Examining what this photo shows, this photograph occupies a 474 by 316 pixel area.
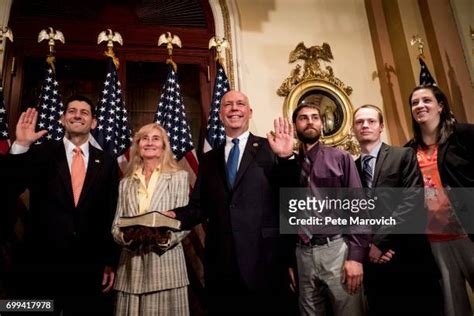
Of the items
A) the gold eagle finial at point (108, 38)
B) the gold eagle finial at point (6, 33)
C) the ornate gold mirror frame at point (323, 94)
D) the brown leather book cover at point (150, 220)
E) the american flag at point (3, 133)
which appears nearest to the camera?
the brown leather book cover at point (150, 220)

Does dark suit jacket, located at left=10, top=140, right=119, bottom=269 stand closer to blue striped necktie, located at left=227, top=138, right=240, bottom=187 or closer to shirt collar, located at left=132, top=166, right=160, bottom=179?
shirt collar, located at left=132, top=166, right=160, bottom=179

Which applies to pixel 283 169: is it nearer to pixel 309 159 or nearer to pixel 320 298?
pixel 309 159

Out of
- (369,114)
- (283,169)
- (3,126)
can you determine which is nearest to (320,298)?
(283,169)

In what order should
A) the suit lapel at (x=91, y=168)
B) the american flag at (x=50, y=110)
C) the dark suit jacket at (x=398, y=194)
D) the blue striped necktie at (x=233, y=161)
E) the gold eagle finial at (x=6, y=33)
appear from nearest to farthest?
the dark suit jacket at (x=398, y=194) → the blue striped necktie at (x=233, y=161) → the suit lapel at (x=91, y=168) → the american flag at (x=50, y=110) → the gold eagle finial at (x=6, y=33)

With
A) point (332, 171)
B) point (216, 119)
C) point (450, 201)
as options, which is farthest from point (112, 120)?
point (450, 201)

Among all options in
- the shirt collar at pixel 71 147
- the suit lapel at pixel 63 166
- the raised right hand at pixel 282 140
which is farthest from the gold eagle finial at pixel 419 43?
the suit lapel at pixel 63 166

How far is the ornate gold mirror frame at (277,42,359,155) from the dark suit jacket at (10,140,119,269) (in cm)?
248

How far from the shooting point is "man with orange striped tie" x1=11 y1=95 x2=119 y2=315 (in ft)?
6.79

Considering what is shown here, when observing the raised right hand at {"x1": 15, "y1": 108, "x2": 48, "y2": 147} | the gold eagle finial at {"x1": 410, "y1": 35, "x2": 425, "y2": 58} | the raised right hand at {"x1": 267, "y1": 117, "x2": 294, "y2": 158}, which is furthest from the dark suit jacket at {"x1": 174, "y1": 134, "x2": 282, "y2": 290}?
the gold eagle finial at {"x1": 410, "y1": 35, "x2": 425, "y2": 58}

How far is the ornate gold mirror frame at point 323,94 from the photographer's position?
4148 millimetres

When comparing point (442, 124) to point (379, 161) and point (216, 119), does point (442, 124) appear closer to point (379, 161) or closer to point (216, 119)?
point (379, 161)

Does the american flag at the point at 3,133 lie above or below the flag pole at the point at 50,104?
below

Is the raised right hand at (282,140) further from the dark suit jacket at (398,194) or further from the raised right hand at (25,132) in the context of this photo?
the raised right hand at (25,132)

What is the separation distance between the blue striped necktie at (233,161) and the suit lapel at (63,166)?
978 mm
